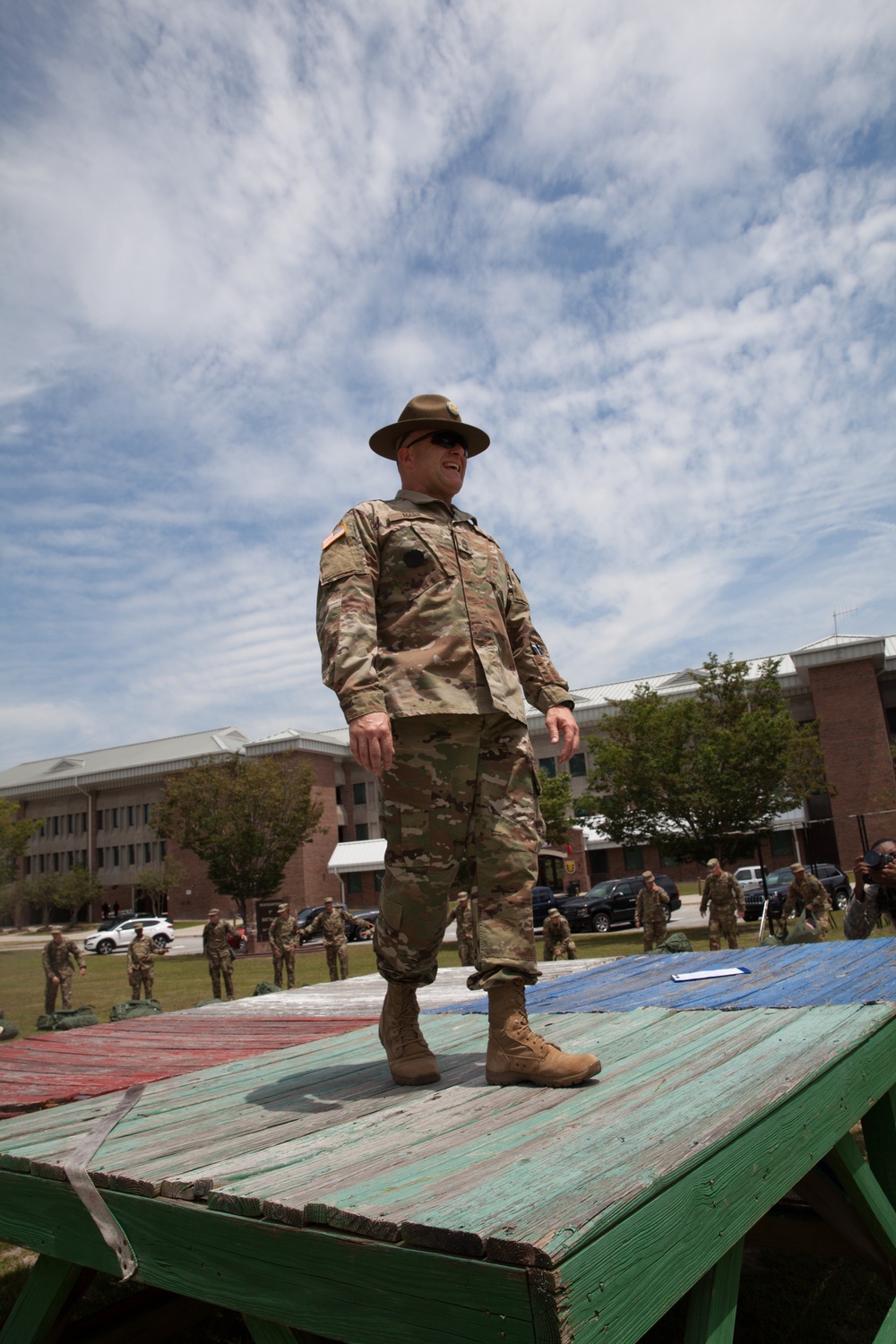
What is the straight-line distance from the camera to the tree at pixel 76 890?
57344 millimetres

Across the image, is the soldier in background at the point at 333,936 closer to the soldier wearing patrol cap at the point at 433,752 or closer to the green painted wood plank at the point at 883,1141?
the green painted wood plank at the point at 883,1141

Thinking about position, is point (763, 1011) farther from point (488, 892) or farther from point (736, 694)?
point (736, 694)

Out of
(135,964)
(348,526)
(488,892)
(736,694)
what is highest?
(736,694)

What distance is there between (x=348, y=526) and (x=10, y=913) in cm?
6744

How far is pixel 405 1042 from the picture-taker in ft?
9.41

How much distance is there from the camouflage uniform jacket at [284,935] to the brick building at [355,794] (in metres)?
22.3

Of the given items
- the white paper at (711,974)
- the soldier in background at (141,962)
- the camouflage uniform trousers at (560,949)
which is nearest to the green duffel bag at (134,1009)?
the white paper at (711,974)

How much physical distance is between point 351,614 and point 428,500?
24.1 inches

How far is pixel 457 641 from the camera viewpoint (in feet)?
9.38

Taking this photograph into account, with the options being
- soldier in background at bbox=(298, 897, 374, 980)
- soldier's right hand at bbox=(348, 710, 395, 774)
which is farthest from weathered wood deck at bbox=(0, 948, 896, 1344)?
soldier in background at bbox=(298, 897, 374, 980)

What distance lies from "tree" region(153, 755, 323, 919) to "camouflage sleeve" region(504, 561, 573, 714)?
1374 inches

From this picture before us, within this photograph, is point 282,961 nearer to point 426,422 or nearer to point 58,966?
point 58,966

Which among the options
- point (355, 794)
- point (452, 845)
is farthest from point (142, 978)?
point (355, 794)

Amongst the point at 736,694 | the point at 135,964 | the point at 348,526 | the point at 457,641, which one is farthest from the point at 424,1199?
the point at 736,694
